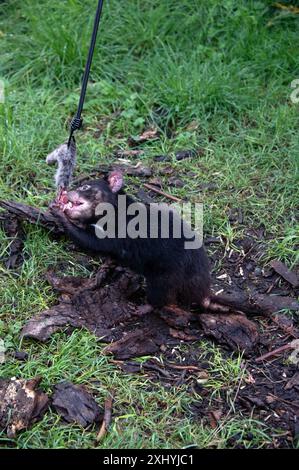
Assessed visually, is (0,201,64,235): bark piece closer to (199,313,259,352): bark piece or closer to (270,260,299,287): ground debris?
(199,313,259,352): bark piece

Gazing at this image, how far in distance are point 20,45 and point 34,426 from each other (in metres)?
3.67

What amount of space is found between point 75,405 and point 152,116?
272cm

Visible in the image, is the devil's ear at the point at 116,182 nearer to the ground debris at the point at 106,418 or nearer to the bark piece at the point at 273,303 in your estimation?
the bark piece at the point at 273,303

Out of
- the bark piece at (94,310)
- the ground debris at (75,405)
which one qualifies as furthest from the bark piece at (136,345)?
the ground debris at (75,405)

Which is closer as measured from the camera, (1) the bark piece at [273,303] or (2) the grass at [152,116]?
(2) the grass at [152,116]

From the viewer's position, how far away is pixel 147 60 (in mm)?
5973

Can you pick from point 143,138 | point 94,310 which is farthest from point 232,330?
point 143,138

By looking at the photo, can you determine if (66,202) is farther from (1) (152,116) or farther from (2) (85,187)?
(1) (152,116)

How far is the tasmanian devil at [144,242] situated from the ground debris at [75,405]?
0.75 meters

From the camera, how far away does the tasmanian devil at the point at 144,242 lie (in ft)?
12.9

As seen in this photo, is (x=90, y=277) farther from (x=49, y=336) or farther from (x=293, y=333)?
(x=293, y=333)

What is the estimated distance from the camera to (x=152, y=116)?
553 centimetres

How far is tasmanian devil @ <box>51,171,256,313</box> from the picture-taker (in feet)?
12.9
